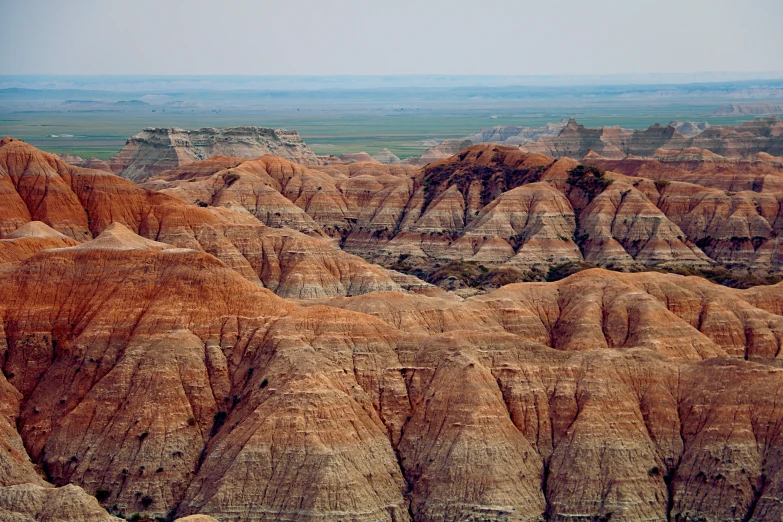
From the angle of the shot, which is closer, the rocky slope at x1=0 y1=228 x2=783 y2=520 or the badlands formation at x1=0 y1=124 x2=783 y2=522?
the badlands formation at x1=0 y1=124 x2=783 y2=522

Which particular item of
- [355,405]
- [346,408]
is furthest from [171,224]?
[346,408]

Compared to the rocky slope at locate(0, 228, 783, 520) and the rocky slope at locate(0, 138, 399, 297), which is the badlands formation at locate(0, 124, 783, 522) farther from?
the rocky slope at locate(0, 138, 399, 297)

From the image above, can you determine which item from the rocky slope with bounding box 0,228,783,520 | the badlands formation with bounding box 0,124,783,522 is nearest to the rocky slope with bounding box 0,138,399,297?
the badlands formation with bounding box 0,124,783,522

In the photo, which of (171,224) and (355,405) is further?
(171,224)

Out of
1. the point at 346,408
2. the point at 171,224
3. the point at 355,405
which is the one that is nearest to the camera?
the point at 346,408

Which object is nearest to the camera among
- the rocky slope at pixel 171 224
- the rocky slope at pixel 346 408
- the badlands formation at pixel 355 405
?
the badlands formation at pixel 355 405

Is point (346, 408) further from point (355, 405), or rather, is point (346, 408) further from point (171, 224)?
point (171, 224)

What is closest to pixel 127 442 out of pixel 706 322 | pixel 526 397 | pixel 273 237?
pixel 526 397

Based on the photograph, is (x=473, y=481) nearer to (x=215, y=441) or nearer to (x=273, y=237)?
(x=215, y=441)

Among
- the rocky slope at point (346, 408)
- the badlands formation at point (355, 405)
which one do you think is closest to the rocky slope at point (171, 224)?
the badlands formation at point (355, 405)

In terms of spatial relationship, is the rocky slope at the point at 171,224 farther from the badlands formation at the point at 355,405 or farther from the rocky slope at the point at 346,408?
the rocky slope at the point at 346,408

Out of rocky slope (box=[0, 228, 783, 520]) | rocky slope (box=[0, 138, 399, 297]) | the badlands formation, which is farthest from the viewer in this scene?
rocky slope (box=[0, 138, 399, 297])
